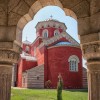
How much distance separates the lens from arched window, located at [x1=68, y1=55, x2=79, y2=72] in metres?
28.1

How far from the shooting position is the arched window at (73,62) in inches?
1108

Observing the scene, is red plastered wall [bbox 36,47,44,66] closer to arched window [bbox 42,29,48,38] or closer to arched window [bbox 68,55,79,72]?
arched window [bbox 68,55,79,72]

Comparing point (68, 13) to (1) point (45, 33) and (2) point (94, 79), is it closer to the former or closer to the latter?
(2) point (94, 79)

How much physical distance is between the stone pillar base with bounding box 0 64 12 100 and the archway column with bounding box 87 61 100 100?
128cm

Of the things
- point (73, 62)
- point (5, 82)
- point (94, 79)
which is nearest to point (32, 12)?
point (5, 82)

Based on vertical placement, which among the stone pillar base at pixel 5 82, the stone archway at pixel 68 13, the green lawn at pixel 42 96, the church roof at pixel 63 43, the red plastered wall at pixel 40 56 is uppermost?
the church roof at pixel 63 43

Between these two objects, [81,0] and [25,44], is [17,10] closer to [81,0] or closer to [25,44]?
[81,0]

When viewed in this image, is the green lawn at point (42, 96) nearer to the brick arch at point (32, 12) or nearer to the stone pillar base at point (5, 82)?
the stone pillar base at point (5, 82)

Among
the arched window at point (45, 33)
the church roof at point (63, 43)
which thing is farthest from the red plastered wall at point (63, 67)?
the arched window at point (45, 33)

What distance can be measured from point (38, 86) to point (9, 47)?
2476 cm

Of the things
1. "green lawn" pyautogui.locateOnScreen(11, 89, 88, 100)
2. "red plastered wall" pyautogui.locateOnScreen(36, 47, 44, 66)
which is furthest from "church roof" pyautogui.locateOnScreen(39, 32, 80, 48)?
"green lawn" pyautogui.locateOnScreen(11, 89, 88, 100)

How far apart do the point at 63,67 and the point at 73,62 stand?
1837 millimetres

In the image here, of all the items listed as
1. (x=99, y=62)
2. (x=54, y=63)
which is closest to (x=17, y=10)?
(x=99, y=62)

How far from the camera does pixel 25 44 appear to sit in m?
43.7
